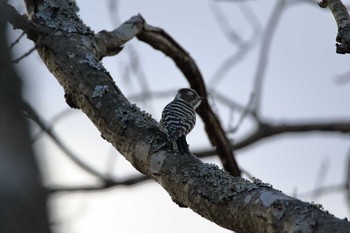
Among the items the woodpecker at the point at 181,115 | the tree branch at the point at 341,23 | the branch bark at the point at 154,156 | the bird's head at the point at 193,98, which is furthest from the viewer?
the bird's head at the point at 193,98

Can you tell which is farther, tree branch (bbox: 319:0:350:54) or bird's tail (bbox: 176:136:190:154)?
bird's tail (bbox: 176:136:190:154)

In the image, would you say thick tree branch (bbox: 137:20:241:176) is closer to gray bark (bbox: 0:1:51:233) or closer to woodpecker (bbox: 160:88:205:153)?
woodpecker (bbox: 160:88:205:153)

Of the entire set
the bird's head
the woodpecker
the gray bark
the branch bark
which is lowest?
the gray bark

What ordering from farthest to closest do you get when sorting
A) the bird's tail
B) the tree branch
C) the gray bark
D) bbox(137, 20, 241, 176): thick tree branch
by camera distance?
bbox(137, 20, 241, 176): thick tree branch < the bird's tail < the tree branch < the gray bark

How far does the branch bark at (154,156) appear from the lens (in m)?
1.90

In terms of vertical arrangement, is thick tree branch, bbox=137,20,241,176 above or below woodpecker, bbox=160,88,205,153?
above

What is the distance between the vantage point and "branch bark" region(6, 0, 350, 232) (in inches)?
74.9

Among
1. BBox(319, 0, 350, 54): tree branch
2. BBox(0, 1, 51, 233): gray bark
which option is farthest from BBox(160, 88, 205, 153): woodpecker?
BBox(0, 1, 51, 233): gray bark

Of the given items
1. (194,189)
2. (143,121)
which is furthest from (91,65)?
(194,189)

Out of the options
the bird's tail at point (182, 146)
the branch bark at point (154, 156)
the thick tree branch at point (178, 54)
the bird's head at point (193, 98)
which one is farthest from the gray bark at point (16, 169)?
the bird's head at point (193, 98)

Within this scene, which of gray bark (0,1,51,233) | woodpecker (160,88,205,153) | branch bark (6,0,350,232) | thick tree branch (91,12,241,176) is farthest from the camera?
thick tree branch (91,12,241,176)

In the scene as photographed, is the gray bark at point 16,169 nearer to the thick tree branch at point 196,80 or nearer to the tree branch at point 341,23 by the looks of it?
the tree branch at point 341,23

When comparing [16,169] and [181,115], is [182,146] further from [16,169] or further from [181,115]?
[16,169]

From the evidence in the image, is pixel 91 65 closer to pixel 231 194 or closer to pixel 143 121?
pixel 143 121
